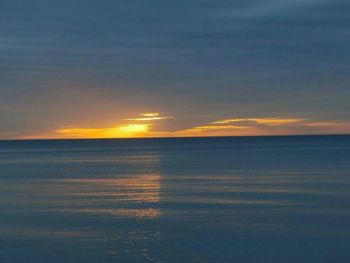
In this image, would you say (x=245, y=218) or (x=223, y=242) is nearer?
(x=223, y=242)

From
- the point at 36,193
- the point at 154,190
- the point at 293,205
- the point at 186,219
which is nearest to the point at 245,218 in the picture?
the point at 186,219

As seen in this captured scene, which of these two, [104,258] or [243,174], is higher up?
[243,174]

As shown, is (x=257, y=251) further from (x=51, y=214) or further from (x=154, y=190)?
(x=154, y=190)

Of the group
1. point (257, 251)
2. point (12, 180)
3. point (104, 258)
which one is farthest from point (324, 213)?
point (12, 180)

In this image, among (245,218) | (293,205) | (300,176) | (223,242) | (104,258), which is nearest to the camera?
(104,258)

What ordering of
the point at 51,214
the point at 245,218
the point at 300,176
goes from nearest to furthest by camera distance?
the point at 245,218
the point at 51,214
the point at 300,176

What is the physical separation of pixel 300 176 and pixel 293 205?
17240mm

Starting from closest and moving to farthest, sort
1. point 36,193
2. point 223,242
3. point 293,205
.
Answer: point 223,242 < point 293,205 < point 36,193

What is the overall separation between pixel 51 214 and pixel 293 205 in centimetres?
1050

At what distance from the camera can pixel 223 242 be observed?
2152 centimetres

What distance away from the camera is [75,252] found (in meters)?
20.0

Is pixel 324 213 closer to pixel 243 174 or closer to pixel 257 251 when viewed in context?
pixel 257 251

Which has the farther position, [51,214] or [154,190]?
[154,190]

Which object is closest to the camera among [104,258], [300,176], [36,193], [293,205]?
[104,258]
